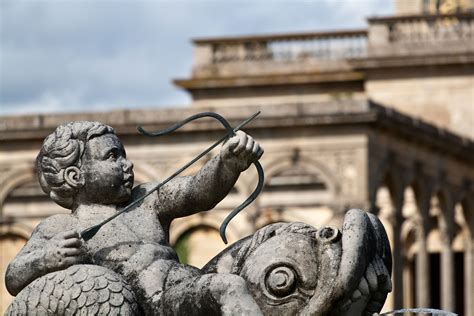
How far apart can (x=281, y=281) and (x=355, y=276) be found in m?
0.35

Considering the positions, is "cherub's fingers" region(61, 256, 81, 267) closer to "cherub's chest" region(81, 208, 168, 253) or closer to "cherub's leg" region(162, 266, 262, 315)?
"cherub's chest" region(81, 208, 168, 253)

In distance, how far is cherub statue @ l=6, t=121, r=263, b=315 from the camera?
11953 mm

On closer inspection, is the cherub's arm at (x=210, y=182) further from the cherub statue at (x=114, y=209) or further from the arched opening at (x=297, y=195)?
the arched opening at (x=297, y=195)

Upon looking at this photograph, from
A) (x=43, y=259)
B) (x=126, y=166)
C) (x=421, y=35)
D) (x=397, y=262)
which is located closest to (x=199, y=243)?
(x=397, y=262)

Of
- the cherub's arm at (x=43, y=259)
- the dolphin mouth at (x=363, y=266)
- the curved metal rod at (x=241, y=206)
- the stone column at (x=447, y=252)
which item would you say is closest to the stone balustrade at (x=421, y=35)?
the stone column at (x=447, y=252)

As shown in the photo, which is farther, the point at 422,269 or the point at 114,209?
the point at 422,269

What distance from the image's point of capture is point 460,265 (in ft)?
229

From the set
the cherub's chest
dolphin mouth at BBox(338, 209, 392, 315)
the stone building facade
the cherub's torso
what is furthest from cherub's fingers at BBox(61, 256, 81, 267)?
the stone building facade

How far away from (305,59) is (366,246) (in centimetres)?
5602

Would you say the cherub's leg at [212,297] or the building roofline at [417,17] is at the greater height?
the cherub's leg at [212,297]

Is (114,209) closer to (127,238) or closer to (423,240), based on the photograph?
(127,238)

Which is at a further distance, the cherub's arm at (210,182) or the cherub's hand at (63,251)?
the cherub's arm at (210,182)

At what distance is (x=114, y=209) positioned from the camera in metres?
12.5

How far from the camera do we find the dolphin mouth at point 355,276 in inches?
447
